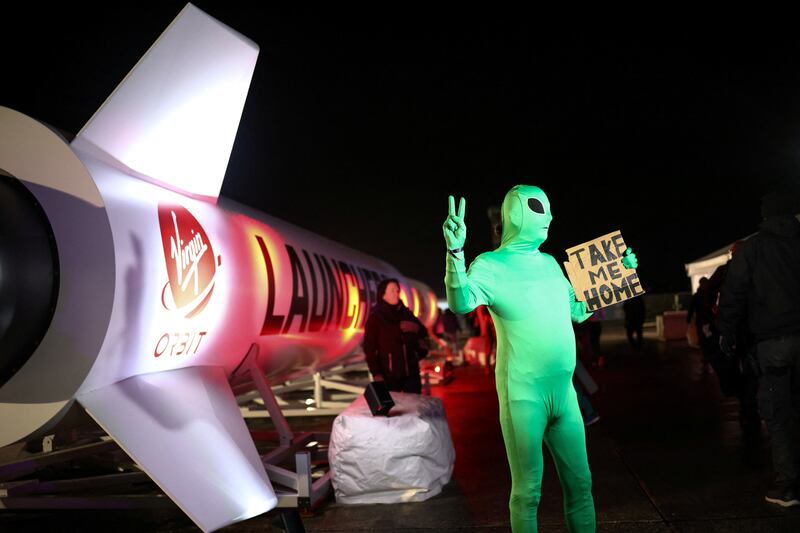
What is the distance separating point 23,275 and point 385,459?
8.73 feet

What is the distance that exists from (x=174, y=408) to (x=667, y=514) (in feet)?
10.1

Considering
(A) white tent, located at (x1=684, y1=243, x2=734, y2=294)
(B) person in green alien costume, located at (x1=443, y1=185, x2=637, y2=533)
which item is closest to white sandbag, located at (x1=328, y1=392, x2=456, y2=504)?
(B) person in green alien costume, located at (x1=443, y1=185, x2=637, y2=533)

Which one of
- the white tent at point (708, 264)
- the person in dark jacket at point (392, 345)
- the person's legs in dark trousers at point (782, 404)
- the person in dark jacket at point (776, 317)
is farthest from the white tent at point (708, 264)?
the person's legs in dark trousers at point (782, 404)

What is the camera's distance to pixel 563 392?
3.19 meters

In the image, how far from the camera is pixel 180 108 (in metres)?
3.71

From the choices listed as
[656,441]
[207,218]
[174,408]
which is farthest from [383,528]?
[656,441]

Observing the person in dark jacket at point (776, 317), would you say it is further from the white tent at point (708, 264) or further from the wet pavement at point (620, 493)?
the white tent at point (708, 264)

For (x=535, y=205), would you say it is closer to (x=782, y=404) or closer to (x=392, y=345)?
(x=782, y=404)

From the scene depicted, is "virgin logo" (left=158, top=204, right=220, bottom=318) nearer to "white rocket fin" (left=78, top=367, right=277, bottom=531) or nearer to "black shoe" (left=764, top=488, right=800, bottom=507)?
"white rocket fin" (left=78, top=367, right=277, bottom=531)

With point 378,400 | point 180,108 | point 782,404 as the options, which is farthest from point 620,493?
point 180,108

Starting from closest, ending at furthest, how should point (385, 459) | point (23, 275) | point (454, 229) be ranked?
1. point (23, 275)
2. point (454, 229)
3. point (385, 459)

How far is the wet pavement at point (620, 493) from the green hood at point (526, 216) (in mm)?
1824

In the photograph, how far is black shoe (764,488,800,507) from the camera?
4.02m

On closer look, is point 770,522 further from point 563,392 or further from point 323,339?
point 323,339
